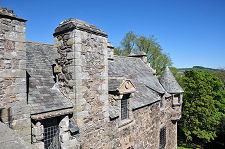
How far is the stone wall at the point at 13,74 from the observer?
13.7ft

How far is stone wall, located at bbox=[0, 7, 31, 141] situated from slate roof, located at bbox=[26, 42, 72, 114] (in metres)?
0.41

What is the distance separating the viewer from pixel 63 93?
19.5ft

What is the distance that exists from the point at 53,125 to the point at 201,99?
60.1 ft

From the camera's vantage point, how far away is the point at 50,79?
6359mm

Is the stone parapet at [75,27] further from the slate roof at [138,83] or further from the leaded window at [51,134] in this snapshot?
the slate roof at [138,83]

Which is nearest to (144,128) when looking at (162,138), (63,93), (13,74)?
(162,138)

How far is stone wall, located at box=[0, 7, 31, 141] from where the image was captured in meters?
4.18

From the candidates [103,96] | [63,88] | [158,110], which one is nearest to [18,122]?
[63,88]

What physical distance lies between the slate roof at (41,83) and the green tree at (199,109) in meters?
17.6

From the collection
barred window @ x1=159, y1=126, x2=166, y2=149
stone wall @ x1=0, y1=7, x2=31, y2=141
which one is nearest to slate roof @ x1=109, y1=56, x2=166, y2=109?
barred window @ x1=159, y1=126, x2=166, y2=149

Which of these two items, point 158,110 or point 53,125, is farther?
point 158,110

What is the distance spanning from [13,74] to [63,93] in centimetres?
196

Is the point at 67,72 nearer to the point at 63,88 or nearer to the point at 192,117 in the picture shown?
the point at 63,88

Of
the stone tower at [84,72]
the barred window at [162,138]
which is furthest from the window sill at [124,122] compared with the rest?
the barred window at [162,138]
